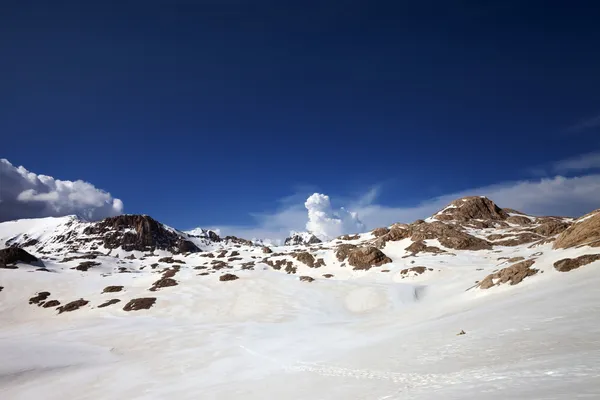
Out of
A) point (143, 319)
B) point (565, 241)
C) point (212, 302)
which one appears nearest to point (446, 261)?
point (565, 241)

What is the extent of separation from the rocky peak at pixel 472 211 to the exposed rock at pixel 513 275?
92.6m

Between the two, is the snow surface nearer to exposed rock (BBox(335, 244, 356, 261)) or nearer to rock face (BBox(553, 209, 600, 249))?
rock face (BBox(553, 209, 600, 249))

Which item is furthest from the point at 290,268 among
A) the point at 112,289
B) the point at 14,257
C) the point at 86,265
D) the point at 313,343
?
the point at 14,257

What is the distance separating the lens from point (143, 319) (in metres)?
47.6

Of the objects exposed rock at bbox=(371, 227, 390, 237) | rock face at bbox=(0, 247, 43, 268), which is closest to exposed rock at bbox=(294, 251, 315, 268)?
exposed rock at bbox=(371, 227, 390, 237)

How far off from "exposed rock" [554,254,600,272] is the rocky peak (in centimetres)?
9656

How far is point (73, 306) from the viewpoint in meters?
55.5

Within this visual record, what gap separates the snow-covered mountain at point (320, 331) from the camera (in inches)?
512

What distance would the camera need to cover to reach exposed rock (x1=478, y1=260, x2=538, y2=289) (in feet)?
108

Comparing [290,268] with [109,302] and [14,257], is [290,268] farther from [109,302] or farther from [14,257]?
[14,257]

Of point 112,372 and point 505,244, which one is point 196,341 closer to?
point 112,372

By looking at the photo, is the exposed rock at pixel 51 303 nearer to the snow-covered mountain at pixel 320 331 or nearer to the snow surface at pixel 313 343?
the snow-covered mountain at pixel 320 331

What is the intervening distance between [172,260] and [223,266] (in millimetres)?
35152

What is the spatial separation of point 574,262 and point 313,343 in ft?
86.4
